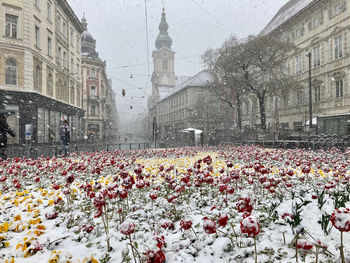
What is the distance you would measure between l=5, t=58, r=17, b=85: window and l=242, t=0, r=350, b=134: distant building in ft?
90.4

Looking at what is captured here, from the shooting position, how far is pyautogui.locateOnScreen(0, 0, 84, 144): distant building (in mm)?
17875

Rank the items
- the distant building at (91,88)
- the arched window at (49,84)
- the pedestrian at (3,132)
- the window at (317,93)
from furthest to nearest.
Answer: the distant building at (91,88), the window at (317,93), the arched window at (49,84), the pedestrian at (3,132)

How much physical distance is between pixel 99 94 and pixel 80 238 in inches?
1911

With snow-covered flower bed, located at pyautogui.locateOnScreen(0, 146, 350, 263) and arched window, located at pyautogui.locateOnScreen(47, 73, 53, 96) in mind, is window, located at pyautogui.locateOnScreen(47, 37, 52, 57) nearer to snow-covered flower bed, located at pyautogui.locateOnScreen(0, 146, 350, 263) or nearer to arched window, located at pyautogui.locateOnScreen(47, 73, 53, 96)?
arched window, located at pyautogui.locateOnScreen(47, 73, 53, 96)

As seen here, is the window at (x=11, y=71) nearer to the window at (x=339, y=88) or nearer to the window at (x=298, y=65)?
the window at (x=339, y=88)

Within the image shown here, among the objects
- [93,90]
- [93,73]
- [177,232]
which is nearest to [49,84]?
[177,232]

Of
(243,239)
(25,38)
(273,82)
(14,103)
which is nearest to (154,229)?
(243,239)

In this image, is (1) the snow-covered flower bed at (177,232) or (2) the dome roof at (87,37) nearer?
(1) the snow-covered flower bed at (177,232)

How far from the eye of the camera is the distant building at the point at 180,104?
31.2m

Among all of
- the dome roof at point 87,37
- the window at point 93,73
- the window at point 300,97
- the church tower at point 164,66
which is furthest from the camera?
the church tower at point 164,66

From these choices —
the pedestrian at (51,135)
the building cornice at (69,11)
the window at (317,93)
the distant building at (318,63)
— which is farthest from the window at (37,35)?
the window at (317,93)

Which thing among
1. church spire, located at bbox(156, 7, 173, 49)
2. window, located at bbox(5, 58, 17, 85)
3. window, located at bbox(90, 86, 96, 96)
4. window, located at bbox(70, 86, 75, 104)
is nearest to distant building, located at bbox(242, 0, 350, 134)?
window, located at bbox(70, 86, 75, 104)

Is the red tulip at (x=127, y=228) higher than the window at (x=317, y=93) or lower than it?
lower

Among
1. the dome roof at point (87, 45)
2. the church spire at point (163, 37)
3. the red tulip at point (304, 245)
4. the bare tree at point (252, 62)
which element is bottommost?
the red tulip at point (304, 245)
